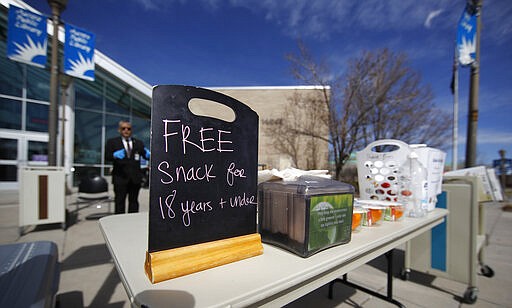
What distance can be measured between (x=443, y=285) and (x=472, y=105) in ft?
13.3

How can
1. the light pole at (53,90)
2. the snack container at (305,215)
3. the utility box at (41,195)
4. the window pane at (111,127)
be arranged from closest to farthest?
the snack container at (305,215) < the utility box at (41,195) < the light pole at (53,90) < the window pane at (111,127)

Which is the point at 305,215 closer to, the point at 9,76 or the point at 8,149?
the point at 8,149

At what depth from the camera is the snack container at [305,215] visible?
2.35 ft

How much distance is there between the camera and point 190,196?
0.62 metres

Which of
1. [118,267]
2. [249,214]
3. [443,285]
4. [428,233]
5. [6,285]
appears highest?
[249,214]

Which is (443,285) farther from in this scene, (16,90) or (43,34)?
(16,90)

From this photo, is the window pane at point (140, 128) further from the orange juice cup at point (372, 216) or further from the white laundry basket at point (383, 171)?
the orange juice cup at point (372, 216)

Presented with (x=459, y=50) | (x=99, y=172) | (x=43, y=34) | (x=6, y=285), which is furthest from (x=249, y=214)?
(x=99, y=172)

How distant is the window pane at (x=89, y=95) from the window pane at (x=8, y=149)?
81.3 inches

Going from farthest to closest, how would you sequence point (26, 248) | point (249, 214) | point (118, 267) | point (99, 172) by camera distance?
point (99, 172) → point (26, 248) → point (249, 214) → point (118, 267)

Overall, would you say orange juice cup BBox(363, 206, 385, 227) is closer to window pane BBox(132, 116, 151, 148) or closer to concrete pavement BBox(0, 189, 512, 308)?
concrete pavement BBox(0, 189, 512, 308)

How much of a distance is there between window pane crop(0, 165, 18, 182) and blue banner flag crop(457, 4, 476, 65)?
12072 millimetres

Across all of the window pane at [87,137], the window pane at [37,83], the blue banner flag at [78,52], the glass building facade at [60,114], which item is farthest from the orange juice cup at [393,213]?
the window pane at [37,83]

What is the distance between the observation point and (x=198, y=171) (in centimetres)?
63
